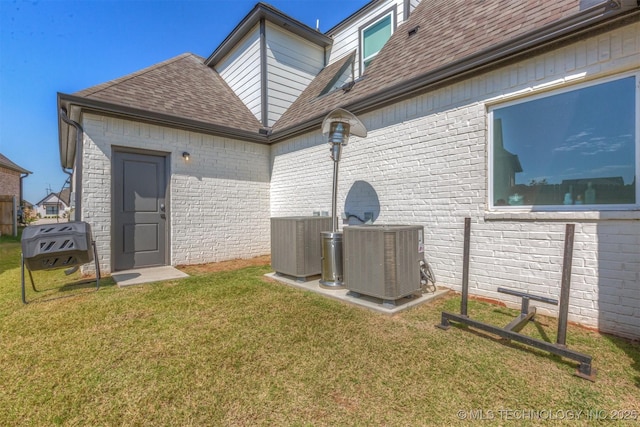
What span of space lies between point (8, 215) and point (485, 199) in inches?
703

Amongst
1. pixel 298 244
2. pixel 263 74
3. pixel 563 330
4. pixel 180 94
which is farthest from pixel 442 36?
pixel 180 94

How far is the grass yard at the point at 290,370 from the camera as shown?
1.66m

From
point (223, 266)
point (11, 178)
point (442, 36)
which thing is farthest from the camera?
point (11, 178)

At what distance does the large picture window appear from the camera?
8.91 ft

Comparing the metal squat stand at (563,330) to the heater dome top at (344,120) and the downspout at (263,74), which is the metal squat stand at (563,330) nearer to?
the heater dome top at (344,120)

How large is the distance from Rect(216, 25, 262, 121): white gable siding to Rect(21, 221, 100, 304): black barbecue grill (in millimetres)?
4792

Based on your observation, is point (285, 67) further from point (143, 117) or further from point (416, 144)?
point (416, 144)

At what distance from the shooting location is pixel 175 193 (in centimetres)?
573

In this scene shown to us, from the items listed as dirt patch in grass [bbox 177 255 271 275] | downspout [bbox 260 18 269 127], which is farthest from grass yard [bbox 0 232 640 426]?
downspout [bbox 260 18 269 127]

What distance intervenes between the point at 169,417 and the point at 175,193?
487 centimetres

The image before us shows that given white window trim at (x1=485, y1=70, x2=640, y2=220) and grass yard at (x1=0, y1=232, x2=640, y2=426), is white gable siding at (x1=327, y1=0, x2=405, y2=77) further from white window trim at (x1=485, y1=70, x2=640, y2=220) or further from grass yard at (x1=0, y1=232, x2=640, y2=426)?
grass yard at (x1=0, y1=232, x2=640, y2=426)

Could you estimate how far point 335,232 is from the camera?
4.09 m

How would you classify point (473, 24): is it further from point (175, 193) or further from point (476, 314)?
point (175, 193)

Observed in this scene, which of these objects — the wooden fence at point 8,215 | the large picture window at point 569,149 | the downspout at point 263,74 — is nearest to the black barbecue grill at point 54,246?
the downspout at point 263,74
